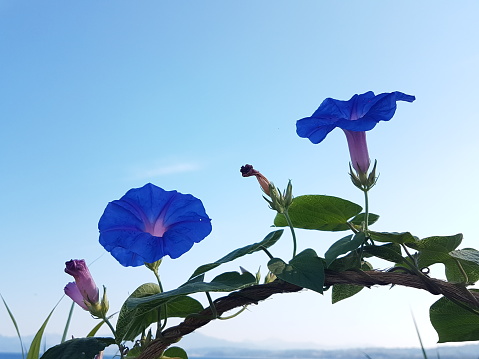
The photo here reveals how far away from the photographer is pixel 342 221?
1.06 metres

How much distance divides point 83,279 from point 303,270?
0.41 metres

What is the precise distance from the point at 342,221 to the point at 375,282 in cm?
14

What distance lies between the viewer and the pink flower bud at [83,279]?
3.44ft

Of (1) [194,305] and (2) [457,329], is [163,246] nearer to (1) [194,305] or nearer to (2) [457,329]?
(1) [194,305]

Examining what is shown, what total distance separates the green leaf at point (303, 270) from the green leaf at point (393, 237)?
11 cm

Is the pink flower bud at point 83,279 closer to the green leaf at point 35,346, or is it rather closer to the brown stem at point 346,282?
the brown stem at point 346,282

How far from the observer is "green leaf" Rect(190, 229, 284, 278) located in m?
0.96

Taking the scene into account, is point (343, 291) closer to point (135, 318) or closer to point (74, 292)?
point (135, 318)

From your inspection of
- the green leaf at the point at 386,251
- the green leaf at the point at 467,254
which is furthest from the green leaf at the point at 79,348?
the green leaf at the point at 467,254

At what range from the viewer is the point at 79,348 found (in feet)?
3.42

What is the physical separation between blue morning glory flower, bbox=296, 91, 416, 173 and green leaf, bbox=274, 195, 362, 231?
74 mm

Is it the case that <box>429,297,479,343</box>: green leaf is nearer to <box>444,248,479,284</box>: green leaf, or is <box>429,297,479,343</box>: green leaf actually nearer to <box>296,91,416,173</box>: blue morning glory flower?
<box>444,248,479,284</box>: green leaf

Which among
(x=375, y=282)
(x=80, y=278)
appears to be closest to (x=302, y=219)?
(x=375, y=282)

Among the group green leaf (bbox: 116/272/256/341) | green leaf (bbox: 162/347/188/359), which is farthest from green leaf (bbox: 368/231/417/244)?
green leaf (bbox: 162/347/188/359)
